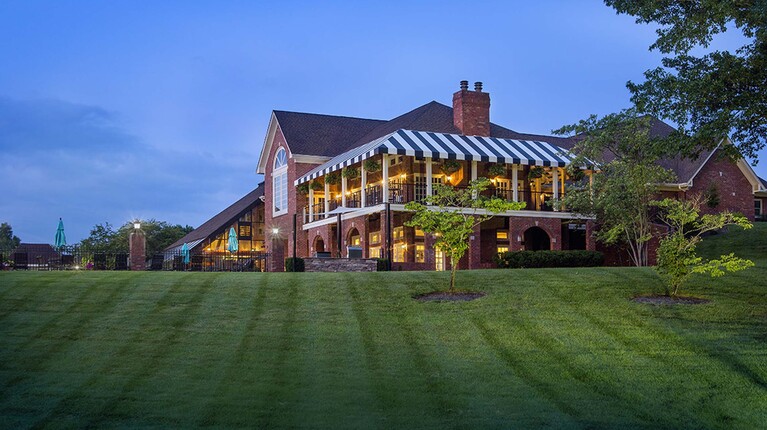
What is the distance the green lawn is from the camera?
36.2ft

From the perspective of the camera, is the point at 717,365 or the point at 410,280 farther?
the point at 410,280

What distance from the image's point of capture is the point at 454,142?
36531 millimetres

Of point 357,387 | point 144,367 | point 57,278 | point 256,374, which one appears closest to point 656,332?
point 357,387

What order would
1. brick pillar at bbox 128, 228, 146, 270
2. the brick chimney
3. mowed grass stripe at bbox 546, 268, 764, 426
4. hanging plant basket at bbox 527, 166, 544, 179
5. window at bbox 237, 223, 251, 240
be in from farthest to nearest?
1. window at bbox 237, 223, 251, 240
2. the brick chimney
3. hanging plant basket at bbox 527, 166, 544, 179
4. brick pillar at bbox 128, 228, 146, 270
5. mowed grass stripe at bbox 546, 268, 764, 426

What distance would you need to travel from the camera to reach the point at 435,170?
128 feet

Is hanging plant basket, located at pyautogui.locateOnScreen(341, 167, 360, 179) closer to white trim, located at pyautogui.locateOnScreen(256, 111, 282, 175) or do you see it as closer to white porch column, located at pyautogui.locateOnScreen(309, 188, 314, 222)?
white porch column, located at pyautogui.locateOnScreen(309, 188, 314, 222)

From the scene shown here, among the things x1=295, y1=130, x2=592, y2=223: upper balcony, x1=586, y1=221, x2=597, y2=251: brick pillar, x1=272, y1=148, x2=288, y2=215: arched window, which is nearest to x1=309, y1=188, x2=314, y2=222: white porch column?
x1=295, y1=130, x2=592, y2=223: upper balcony

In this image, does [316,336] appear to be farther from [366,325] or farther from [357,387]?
[357,387]

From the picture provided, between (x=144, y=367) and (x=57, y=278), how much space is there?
918 centimetres

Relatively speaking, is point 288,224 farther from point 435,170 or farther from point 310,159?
point 435,170

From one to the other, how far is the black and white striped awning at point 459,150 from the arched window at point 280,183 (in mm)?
7473

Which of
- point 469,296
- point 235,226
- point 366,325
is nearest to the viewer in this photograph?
point 366,325

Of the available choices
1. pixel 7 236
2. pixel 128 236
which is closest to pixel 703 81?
pixel 128 236

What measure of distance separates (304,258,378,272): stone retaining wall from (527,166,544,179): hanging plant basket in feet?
40.7
